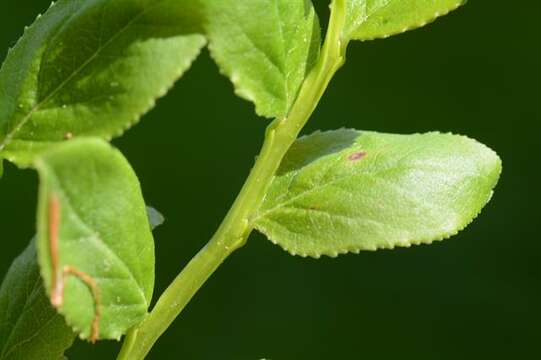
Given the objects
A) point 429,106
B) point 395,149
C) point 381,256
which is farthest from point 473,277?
point 395,149

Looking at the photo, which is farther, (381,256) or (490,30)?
(490,30)

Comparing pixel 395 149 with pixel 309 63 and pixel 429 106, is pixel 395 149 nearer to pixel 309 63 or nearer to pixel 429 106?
pixel 309 63

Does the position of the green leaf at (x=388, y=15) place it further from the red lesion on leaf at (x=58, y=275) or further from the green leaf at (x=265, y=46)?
the red lesion on leaf at (x=58, y=275)

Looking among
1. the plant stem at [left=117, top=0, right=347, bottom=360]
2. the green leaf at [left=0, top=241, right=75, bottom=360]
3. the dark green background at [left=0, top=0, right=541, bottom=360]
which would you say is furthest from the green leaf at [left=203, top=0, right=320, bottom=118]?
the dark green background at [left=0, top=0, right=541, bottom=360]

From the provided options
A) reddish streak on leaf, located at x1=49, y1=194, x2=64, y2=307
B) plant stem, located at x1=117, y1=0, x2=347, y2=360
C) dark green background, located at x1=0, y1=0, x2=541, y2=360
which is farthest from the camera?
dark green background, located at x1=0, y1=0, x2=541, y2=360

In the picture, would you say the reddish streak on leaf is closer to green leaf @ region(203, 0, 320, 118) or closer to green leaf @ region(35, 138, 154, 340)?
green leaf @ region(35, 138, 154, 340)

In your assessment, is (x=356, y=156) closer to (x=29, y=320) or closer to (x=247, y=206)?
(x=247, y=206)
